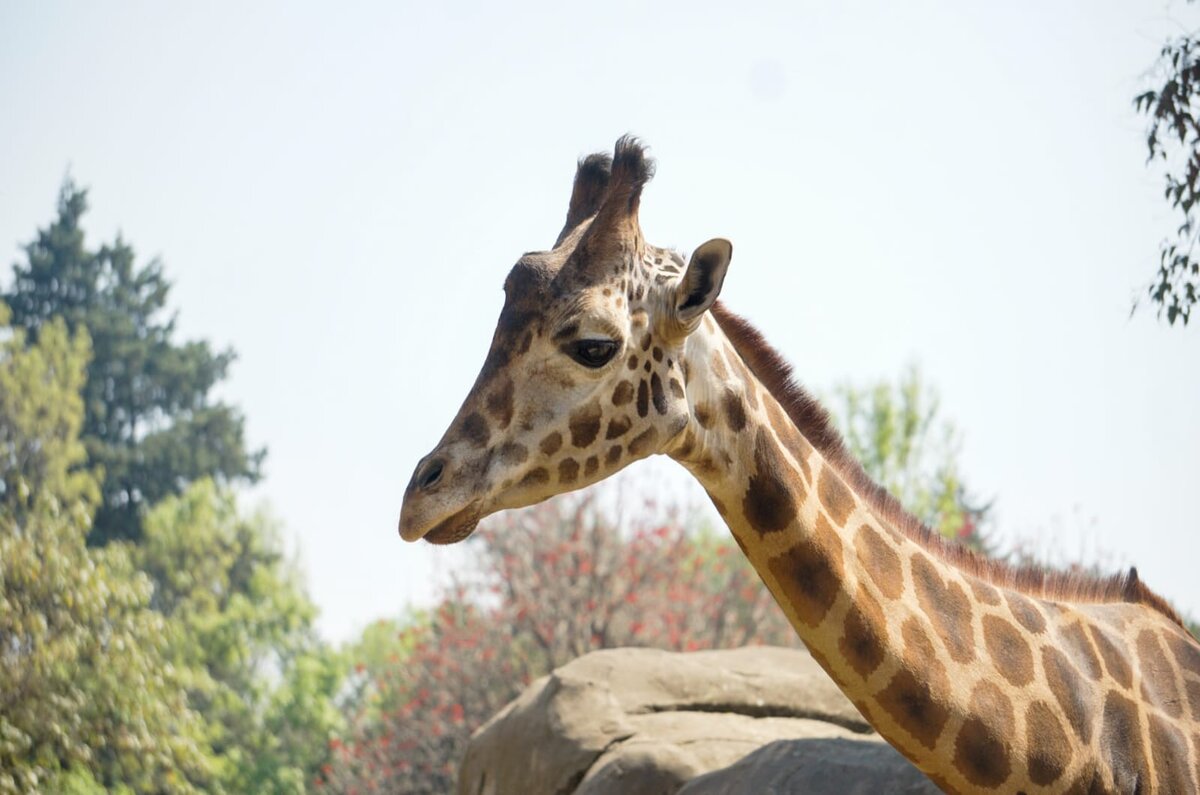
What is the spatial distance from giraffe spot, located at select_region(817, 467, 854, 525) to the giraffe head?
52 centimetres

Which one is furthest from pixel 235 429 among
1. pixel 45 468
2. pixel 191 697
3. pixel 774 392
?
pixel 774 392

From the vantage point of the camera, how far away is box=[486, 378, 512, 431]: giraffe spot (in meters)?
3.63

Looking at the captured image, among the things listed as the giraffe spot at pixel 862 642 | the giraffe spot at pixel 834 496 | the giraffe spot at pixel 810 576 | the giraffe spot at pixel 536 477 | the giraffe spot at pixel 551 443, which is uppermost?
the giraffe spot at pixel 551 443

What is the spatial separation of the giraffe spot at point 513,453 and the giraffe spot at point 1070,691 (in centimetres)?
171

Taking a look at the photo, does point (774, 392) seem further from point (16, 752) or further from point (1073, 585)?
point (16, 752)

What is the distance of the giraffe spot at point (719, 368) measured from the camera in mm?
3916

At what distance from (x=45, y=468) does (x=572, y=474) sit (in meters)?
28.5

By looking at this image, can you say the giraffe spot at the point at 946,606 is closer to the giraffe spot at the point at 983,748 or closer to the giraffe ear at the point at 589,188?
the giraffe spot at the point at 983,748

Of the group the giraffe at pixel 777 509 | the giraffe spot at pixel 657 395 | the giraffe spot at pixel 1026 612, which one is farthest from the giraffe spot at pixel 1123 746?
the giraffe spot at pixel 657 395

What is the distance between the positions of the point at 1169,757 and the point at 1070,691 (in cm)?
41

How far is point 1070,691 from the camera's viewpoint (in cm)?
386

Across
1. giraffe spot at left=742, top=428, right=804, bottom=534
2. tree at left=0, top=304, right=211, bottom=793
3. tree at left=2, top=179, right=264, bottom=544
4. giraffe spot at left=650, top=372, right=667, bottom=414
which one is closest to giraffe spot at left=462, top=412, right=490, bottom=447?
giraffe spot at left=650, top=372, right=667, bottom=414

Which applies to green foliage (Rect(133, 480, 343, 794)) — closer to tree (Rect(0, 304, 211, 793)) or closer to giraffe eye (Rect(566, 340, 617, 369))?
tree (Rect(0, 304, 211, 793))

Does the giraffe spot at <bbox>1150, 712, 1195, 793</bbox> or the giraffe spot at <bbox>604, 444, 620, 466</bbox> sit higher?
the giraffe spot at <bbox>604, 444, 620, 466</bbox>
